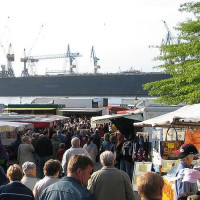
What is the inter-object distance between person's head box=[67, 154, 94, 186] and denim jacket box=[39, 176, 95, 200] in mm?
46

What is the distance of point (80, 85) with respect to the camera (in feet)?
496

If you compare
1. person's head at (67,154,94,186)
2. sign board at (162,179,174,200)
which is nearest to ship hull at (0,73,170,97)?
sign board at (162,179,174,200)

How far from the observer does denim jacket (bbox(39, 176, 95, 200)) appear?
3.50 m

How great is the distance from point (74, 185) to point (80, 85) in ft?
485

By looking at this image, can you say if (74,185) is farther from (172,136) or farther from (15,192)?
(172,136)

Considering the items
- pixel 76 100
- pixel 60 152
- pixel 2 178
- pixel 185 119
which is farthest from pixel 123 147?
pixel 76 100

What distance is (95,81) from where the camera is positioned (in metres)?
149

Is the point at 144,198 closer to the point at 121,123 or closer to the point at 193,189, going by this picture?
the point at 193,189

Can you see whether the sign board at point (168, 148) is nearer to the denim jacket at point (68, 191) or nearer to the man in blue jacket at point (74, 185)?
the man in blue jacket at point (74, 185)

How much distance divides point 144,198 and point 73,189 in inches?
20.2

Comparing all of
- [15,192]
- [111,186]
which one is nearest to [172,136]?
[111,186]

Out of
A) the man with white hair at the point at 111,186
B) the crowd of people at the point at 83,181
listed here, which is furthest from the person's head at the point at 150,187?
the man with white hair at the point at 111,186

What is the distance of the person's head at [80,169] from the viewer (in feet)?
12.1

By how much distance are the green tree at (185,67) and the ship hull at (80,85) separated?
11903 cm
